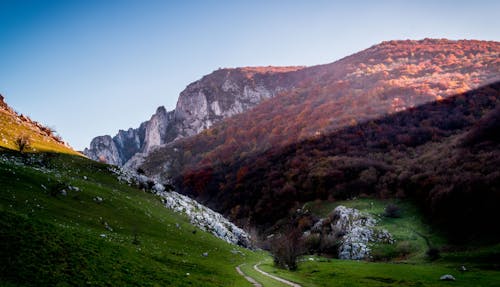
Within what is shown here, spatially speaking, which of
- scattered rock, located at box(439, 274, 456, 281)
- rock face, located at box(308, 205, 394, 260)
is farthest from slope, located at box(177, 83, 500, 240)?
scattered rock, located at box(439, 274, 456, 281)

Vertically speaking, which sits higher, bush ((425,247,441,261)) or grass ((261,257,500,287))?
grass ((261,257,500,287))

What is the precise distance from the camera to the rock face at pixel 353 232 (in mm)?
64431

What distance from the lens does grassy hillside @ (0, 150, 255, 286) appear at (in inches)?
651

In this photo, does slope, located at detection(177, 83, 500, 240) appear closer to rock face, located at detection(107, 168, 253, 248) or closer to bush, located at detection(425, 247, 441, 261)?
bush, located at detection(425, 247, 441, 261)

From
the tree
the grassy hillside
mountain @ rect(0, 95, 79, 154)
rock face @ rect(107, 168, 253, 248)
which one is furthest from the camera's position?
rock face @ rect(107, 168, 253, 248)

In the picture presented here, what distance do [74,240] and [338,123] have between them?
16133 centimetres

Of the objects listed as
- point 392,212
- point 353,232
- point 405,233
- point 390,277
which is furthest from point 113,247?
point 392,212

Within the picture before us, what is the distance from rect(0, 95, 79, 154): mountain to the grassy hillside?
11.6 ft

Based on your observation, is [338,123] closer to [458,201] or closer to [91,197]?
[458,201]

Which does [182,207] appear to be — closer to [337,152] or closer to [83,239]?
[83,239]

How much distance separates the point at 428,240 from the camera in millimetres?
61375

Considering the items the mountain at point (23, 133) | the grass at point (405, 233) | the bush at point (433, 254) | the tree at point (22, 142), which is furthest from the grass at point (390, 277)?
the mountain at point (23, 133)

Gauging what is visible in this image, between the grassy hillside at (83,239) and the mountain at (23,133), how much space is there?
11.6 feet

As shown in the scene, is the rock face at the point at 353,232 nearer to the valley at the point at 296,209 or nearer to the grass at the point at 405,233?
the valley at the point at 296,209
